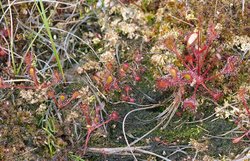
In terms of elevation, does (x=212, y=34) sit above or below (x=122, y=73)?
above

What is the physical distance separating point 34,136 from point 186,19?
44.6 inches

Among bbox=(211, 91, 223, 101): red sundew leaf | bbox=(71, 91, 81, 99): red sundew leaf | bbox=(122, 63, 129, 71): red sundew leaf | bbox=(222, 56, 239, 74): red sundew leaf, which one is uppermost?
bbox=(222, 56, 239, 74): red sundew leaf

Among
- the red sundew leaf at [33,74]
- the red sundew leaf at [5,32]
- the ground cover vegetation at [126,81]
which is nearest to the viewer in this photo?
the ground cover vegetation at [126,81]

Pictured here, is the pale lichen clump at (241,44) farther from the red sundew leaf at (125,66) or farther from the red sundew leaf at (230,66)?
the red sundew leaf at (125,66)

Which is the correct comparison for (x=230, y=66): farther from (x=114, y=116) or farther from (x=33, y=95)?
(x=33, y=95)

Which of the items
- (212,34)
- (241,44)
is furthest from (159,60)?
(241,44)

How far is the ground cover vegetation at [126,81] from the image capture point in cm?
217

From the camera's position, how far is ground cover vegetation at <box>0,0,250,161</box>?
2.17 metres

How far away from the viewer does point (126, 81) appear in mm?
2424

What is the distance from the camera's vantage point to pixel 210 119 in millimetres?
2236

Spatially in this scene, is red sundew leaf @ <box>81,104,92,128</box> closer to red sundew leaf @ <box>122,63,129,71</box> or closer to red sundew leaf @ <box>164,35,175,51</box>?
red sundew leaf @ <box>122,63,129,71</box>

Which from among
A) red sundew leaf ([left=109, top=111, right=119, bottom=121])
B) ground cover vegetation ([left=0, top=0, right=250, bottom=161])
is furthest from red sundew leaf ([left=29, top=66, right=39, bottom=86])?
red sundew leaf ([left=109, top=111, right=119, bottom=121])

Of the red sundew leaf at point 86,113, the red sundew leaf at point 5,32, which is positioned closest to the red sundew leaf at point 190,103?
the red sundew leaf at point 86,113

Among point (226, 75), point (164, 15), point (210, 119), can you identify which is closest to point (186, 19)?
point (164, 15)
